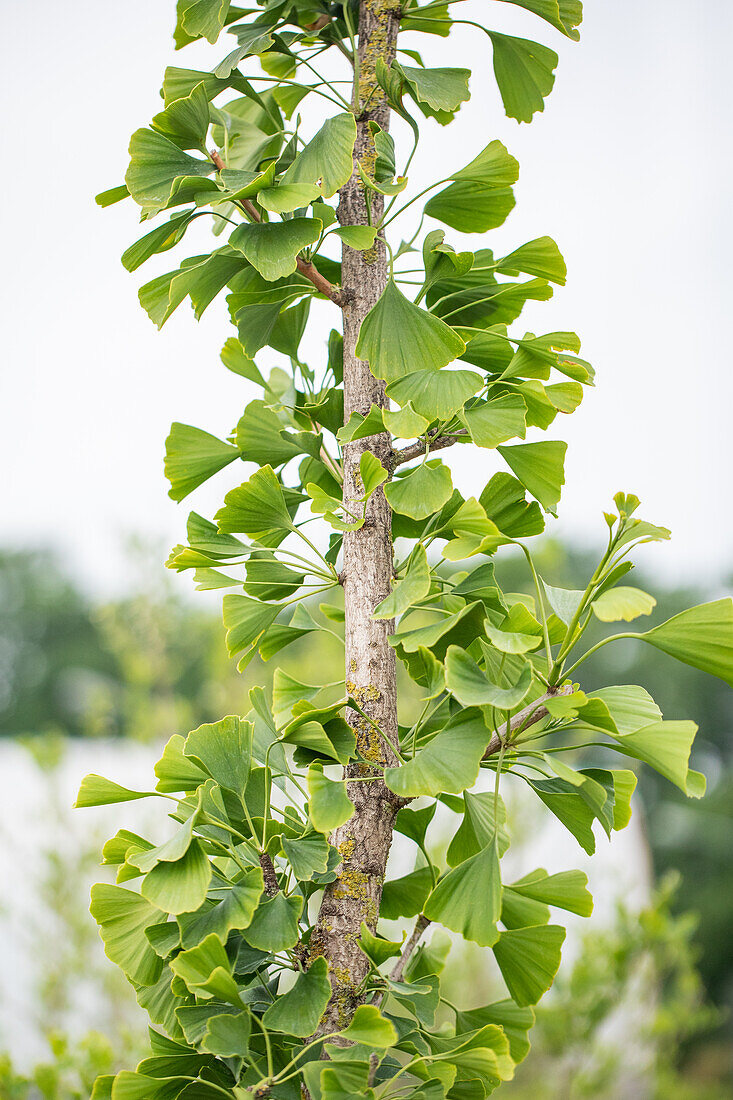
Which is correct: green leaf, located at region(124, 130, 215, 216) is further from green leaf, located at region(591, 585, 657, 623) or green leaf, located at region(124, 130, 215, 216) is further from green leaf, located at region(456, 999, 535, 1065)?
green leaf, located at region(456, 999, 535, 1065)

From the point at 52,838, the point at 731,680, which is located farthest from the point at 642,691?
the point at 52,838

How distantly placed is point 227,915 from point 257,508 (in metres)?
0.22

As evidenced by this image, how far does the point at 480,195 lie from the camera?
53 cm

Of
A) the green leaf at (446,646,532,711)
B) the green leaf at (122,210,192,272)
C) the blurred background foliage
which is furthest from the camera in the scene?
the blurred background foliage

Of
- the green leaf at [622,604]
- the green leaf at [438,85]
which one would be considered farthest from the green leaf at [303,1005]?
the green leaf at [438,85]

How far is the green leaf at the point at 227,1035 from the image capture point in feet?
1.27

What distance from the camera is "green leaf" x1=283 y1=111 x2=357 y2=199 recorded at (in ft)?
1.48

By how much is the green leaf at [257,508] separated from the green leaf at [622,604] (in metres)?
0.19

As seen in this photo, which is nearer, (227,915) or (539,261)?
(227,915)

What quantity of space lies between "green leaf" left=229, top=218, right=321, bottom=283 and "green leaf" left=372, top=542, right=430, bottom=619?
6.6 inches

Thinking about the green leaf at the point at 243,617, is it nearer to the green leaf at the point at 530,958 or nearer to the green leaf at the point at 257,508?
the green leaf at the point at 257,508

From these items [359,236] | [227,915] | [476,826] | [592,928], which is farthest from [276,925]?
[592,928]

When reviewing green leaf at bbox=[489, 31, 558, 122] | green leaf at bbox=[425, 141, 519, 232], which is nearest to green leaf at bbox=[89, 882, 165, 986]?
green leaf at bbox=[425, 141, 519, 232]

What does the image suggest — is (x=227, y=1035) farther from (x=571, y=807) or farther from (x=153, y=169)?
(x=153, y=169)
